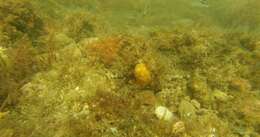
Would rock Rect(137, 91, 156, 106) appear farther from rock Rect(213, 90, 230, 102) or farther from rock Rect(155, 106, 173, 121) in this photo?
rock Rect(213, 90, 230, 102)

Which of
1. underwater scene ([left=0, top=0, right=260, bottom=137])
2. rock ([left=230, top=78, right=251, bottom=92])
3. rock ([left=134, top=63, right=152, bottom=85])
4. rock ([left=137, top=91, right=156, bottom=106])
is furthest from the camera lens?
rock ([left=230, top=78, right=251, bottom=92])

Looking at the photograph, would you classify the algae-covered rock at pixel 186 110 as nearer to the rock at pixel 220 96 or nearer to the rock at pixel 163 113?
the rock at pixel 163 113

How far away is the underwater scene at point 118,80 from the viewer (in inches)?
181

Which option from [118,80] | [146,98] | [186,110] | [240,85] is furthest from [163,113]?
[240,85]

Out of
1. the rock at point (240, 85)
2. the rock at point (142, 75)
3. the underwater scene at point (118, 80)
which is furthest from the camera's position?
the rock at point (240, 85)

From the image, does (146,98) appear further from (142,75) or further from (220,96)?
(220,96)

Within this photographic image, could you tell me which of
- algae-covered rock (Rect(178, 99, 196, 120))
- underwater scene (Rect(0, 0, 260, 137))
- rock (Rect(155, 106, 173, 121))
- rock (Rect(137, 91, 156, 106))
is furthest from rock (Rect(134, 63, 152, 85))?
algae-covered rock (Rect(178, 99, 196, 120))

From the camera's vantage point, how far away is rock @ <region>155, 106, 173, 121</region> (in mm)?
4844

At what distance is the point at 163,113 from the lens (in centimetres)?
491

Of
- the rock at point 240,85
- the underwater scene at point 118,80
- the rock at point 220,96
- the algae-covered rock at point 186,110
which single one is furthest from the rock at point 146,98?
the rock at point 240,85

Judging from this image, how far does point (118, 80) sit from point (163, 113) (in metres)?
1.12

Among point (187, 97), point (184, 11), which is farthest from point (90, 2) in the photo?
point (187, 97)

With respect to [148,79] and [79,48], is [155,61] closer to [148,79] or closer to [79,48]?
[148,79]

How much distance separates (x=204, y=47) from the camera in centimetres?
654
